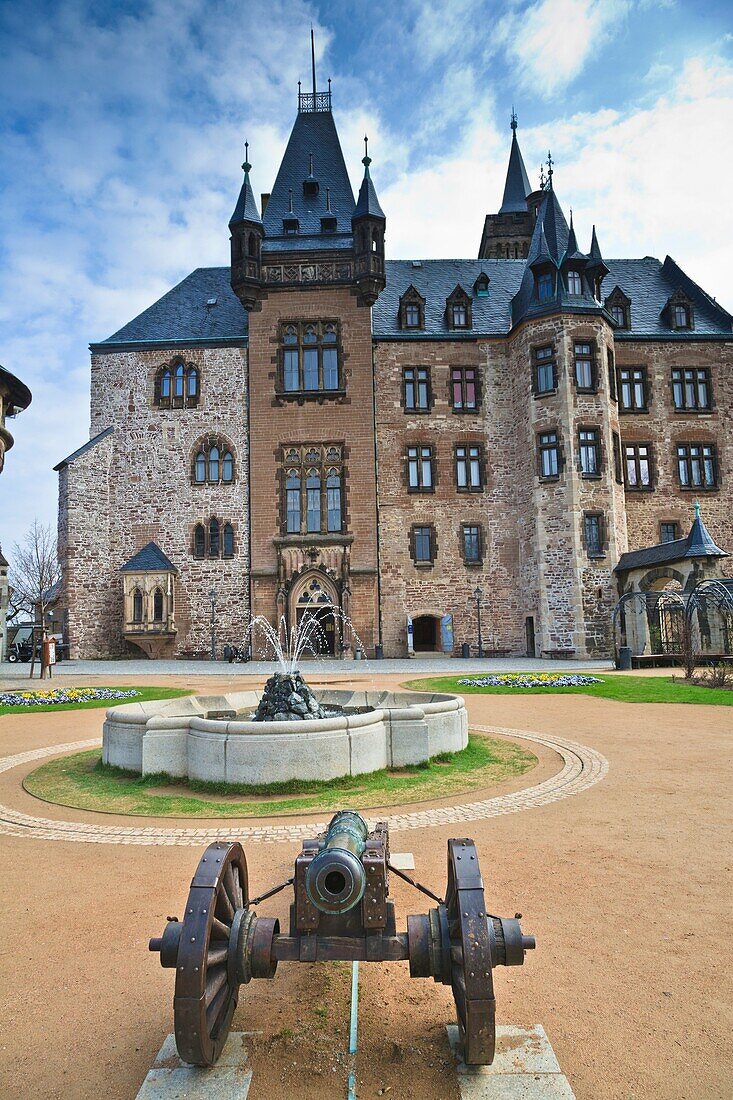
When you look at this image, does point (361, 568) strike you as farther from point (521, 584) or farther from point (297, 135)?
point (297, 135)

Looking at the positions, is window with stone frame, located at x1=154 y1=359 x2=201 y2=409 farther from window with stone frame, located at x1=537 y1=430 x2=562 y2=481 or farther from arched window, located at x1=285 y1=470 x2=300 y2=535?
window with stone frame, located at x1=537 y1=430 x2=562 y2=481

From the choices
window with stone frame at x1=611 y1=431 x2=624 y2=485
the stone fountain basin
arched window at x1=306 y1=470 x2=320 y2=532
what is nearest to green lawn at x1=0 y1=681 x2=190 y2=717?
the stone fountain basin

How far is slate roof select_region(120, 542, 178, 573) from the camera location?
3241 centimetres

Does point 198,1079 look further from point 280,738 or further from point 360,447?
point 360,447

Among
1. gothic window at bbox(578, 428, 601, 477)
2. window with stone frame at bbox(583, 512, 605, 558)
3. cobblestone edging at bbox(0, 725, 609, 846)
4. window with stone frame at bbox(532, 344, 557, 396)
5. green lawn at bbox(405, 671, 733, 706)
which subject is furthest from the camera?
window with stone frame at bbox(532, 344, 557, 396)

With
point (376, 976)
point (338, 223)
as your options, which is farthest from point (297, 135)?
point (376, 976)

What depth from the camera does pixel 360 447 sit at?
1315 inches

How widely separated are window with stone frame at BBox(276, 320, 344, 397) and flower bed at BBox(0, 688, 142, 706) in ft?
60.7

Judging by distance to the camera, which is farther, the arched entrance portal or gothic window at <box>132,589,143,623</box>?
the arched entrance portal

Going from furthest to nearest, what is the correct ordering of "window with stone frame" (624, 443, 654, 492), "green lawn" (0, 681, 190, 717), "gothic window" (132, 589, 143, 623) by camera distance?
"window with stone frame" (624, 443, 654, 492), "gothic window" (132, 589, 143, 623), "green lawn" (0, 681, 190, 717)

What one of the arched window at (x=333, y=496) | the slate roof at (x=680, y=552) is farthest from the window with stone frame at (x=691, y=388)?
the arched window at (x=333, y=496)

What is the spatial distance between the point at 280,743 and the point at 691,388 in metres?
33.4

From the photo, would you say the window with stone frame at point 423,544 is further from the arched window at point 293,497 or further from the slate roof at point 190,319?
the slate roof at point 190,319

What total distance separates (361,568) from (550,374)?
11.7 m
